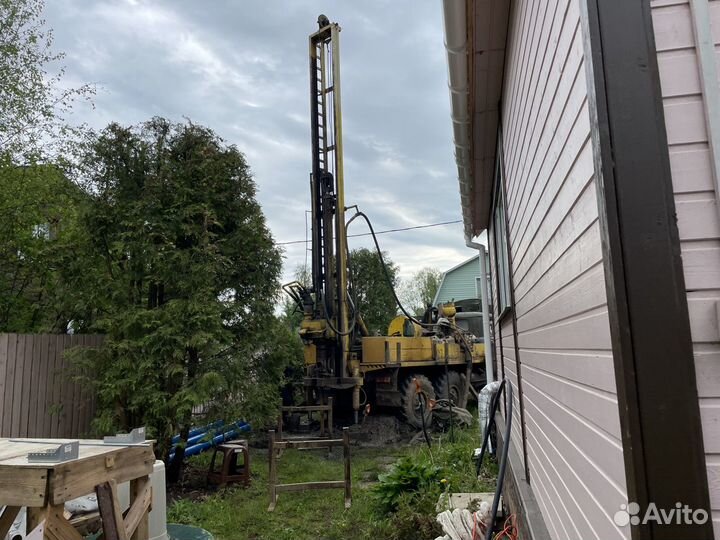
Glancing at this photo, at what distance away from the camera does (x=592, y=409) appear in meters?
1.40

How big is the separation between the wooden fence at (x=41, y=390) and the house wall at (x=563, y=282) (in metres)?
5.28

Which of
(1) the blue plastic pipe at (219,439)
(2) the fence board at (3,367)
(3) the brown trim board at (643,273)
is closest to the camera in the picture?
(3) the brown trim board at (643,273)

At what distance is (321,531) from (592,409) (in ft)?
14.4

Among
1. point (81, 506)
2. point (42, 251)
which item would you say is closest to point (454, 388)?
point (42, 251)

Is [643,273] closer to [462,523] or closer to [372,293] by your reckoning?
[462,523]

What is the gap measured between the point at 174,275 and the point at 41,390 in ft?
6.38

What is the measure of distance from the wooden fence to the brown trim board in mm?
5989

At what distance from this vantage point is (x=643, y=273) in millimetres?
1009

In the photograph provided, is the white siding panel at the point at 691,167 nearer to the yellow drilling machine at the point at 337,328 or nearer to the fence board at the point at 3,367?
the fence board at the point at 3,367

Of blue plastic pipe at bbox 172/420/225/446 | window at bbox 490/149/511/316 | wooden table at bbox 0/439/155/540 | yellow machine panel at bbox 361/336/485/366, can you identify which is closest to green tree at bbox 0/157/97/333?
blue plastic pipe at bbox 172/420/225/446

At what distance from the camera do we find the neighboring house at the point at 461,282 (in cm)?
2403

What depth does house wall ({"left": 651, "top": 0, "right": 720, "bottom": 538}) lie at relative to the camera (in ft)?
3.18

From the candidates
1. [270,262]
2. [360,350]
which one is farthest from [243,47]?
[360,350]

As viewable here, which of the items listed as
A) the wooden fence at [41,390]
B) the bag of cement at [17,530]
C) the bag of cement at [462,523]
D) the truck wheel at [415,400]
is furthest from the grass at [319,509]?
the truck wheel at [415,400]
